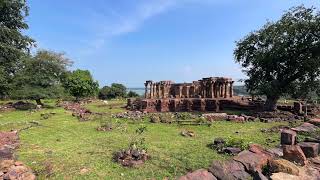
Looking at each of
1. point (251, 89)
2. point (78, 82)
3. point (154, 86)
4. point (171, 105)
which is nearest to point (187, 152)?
point (251, 89)

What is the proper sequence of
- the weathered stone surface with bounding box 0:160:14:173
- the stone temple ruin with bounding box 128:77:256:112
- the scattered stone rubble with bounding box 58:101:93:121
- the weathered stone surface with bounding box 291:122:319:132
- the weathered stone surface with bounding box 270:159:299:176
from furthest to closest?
the stone temple ruin with bounding box 128:77:256:112
the scattered stone rubble with bounding box 58:101:93:121
the weathered stone surface with bounding box 291:122:319:132
the weathered stone surface with bounding box 0:160:14:173
the weathered stone surface with bounding box 270:159:299:176

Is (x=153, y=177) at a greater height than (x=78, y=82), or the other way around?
(x=78, y=82)

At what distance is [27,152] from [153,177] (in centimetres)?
416

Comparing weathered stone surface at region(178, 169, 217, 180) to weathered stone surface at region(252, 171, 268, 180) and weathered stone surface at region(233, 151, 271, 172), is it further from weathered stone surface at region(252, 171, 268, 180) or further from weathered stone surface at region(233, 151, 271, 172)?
weathered stone surface at region(233, 151, 271, 172)

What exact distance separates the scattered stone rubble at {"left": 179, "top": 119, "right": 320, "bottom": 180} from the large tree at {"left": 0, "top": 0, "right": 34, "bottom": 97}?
1800 centimetres

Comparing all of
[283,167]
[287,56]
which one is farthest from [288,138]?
[287,56]

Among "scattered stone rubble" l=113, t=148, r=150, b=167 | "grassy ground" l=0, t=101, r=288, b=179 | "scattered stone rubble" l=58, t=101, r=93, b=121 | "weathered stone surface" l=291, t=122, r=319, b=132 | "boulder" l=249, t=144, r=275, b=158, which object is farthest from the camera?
"scattered stone rubble" l=58, t=101, r=93, b=121

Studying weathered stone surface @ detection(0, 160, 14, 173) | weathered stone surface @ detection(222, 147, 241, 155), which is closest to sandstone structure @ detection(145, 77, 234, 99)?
weathered stone surface @ detection(222, 147, 241, 155)

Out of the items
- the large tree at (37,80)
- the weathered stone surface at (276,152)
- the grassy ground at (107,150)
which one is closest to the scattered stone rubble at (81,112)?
the large tree at (37,80)

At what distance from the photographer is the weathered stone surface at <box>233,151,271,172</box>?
7375mm

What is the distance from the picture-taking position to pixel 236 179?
6.93 meters

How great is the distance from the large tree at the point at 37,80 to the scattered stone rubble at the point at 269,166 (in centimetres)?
2054

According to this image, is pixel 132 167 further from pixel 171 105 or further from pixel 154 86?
pixel 154 86

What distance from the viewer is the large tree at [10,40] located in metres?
21.8
